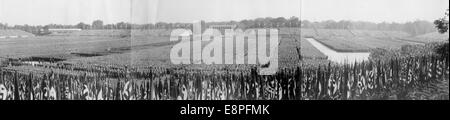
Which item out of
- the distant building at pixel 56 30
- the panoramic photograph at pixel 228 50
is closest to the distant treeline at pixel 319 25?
the panoramic photograph at pixel 228 50

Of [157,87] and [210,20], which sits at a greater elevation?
[210,20]

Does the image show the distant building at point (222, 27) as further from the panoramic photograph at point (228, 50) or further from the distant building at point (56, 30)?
the distant building at point (56, 30)

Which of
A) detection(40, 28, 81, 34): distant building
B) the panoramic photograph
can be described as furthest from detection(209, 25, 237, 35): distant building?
detection(40, 28, 81, 34): distant building

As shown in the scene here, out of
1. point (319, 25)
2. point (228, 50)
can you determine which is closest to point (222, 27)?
point (228, 50)

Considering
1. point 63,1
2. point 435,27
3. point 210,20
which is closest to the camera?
point 435,27

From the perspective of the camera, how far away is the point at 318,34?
9.18ft

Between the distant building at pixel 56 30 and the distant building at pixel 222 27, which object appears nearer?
the distant building at pixel 222 27

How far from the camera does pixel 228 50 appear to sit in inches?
113

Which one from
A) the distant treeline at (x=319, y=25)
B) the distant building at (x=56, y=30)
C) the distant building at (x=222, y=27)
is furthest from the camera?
the distant building at (x=56, y=30)

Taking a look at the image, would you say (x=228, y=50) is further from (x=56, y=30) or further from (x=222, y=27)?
(x=56, y=30)

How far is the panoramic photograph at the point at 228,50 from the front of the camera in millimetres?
2754

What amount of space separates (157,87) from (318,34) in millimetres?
1196
